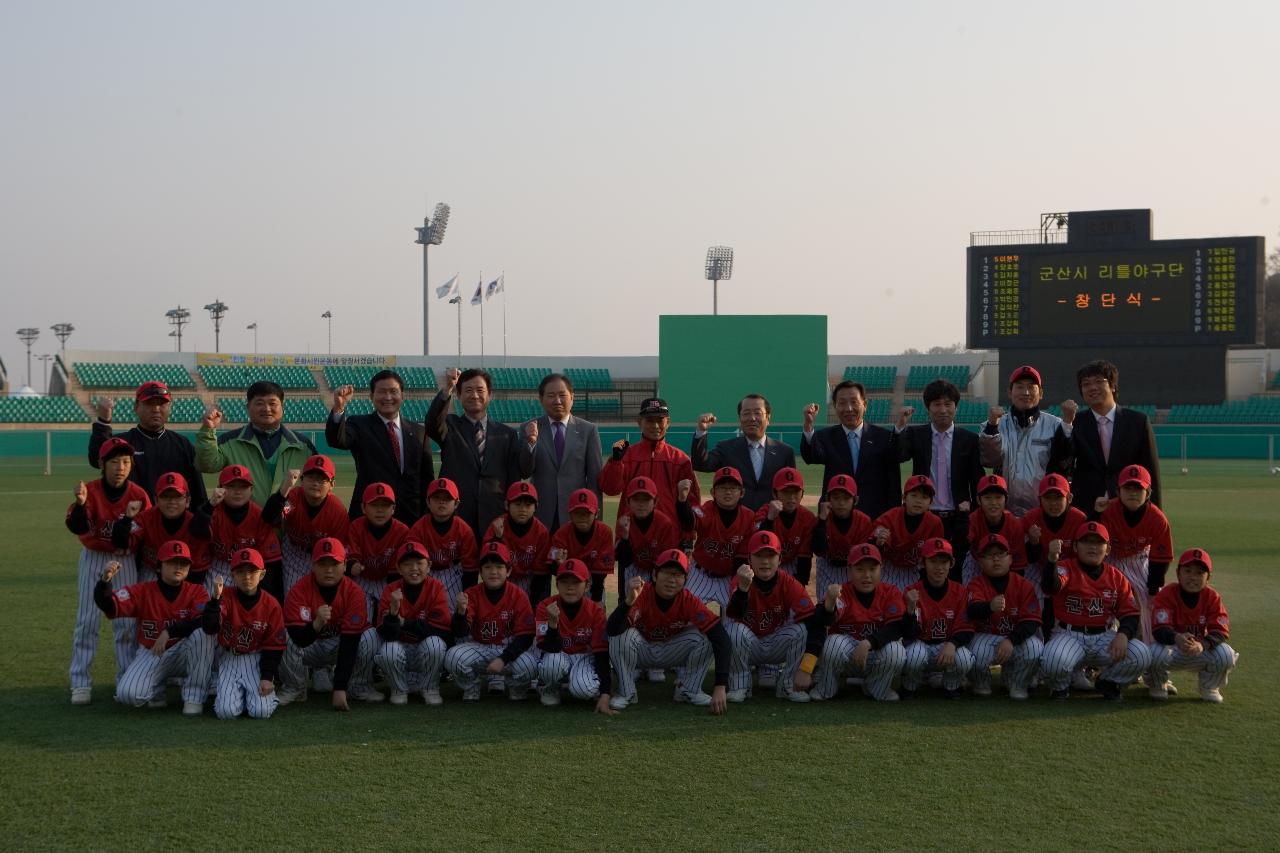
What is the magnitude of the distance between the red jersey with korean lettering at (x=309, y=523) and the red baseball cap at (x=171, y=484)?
568 mm

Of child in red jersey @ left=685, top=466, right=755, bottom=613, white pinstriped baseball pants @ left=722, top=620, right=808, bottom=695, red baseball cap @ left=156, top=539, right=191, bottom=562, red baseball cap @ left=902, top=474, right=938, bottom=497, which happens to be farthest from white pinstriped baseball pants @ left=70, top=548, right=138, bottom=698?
red baseball cap @ left=902, top=474, right=938, bottom=497

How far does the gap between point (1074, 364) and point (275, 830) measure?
73.6 ft

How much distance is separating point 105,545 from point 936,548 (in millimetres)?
4394

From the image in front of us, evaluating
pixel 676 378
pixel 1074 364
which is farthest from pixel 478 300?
pixel 1074 364

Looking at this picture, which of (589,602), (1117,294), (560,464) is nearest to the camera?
(589,602)

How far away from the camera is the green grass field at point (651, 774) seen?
4.09 metres

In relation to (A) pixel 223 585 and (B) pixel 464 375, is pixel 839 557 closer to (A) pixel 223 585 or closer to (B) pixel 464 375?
(B) pixel 464 375

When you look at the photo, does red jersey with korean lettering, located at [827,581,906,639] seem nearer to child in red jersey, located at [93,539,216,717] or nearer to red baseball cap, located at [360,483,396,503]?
red baseball cap, located at [360,483,396,503]

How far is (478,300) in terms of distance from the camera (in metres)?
48.9

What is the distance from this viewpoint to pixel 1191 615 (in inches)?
243

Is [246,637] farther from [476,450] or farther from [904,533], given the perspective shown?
[904,533]

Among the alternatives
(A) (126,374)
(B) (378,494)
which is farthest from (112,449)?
(A) (126,374)

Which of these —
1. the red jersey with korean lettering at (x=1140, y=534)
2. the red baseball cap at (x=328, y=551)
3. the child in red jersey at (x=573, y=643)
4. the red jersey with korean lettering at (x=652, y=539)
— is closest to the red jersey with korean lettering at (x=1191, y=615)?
Result: the red jersey with korean lettering at (x=1140, y=534)

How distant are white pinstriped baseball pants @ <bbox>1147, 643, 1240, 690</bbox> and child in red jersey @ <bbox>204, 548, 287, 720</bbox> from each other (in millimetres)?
4487
